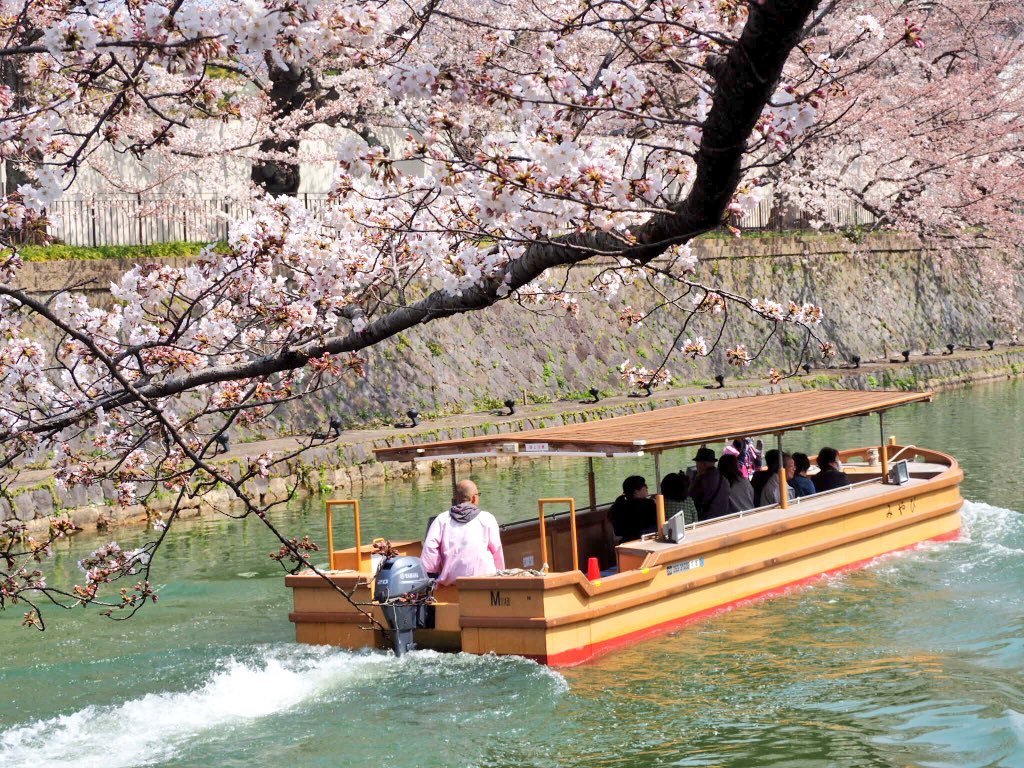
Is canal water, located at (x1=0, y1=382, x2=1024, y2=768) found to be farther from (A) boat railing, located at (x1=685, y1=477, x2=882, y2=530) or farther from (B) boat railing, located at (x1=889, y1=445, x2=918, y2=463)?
(B) boat railing, located at (x1=889, y1=445, x2=918, y2=463)

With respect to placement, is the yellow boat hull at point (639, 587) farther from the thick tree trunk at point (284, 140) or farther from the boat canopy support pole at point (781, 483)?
the thick tree trunk at point (284, 140)

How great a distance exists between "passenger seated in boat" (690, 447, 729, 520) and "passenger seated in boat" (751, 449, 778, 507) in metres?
0.87

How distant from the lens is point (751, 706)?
9656mm

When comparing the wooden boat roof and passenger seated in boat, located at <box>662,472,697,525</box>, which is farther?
passenger seated in boat, located at <box>662,472,697,525</box>

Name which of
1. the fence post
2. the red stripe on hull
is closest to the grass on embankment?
the fence post

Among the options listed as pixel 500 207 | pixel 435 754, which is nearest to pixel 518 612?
pixel 435 754

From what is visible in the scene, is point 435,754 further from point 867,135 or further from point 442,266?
point 867,135

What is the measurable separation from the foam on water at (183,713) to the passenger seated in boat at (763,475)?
197 inches

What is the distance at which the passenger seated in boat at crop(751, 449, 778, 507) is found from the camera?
1386 cm

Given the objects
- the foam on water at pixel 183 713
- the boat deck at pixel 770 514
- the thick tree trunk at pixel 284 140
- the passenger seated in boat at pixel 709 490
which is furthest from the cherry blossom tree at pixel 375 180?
the thick tree trunk at pixel 284 140

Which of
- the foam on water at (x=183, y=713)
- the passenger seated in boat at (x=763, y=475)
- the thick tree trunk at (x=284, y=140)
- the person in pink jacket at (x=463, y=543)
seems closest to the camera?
the foam on water at (x=183, y=713)

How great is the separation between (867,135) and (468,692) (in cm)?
2359

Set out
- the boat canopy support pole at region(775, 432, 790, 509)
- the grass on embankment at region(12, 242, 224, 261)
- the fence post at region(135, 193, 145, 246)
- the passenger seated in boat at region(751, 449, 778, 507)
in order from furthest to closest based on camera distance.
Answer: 1. the fence post at region(135, 193, 145, 246)
2. the grass on embankment at region(12, 242, 224, 261)
3. the passenger seated in boat at region(751, 449, 778, 507)
4. the boat canopy support pole at region(775, 432, 790, 509)

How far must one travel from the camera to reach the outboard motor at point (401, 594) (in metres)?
10.6
